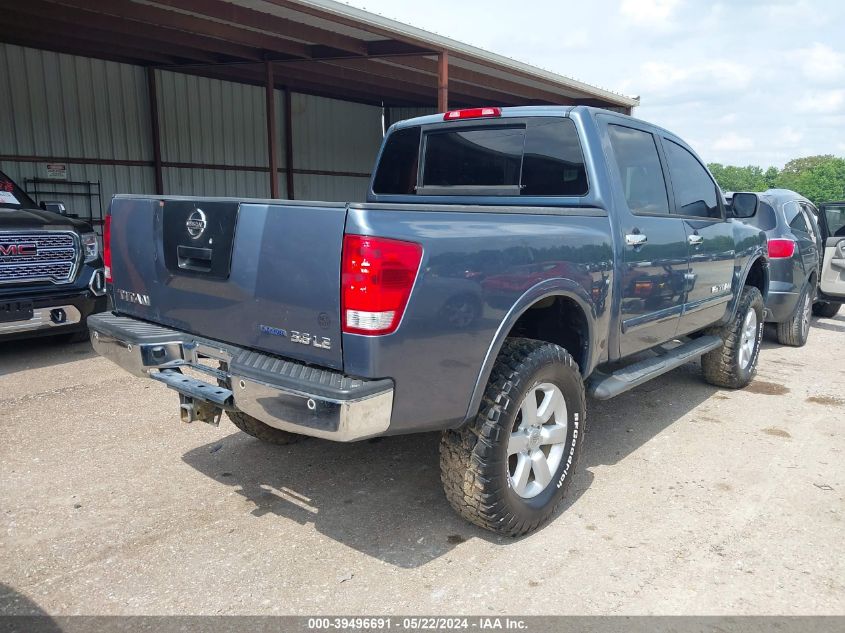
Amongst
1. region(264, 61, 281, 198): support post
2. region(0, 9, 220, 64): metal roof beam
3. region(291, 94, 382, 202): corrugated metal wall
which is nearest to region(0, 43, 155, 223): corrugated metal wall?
region(0, 9, 220, 64): metal roof beam

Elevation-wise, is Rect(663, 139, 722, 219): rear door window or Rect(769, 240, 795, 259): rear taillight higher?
Rect(663, 139, 722, 219): rear door window

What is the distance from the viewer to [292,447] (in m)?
4.24

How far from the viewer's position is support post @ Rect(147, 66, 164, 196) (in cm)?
1445

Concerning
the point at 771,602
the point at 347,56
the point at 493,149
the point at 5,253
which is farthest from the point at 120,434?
the point at 347,56

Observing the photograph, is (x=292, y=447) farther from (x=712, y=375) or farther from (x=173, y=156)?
(x=173, y=156)

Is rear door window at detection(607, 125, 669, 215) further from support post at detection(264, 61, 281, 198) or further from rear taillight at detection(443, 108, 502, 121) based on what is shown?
support post at detection(264, 61, 281, 198)

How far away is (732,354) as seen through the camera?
556 cm

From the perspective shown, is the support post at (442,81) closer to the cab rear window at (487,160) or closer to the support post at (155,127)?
the cab rear window at (487,160)

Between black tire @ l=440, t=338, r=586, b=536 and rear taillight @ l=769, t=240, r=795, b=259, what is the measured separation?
5.01m

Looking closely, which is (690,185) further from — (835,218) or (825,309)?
(825,309)

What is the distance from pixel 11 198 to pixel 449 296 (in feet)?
19.9

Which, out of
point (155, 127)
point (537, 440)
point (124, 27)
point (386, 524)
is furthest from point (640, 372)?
point (155, 127)

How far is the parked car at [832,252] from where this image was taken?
818cm

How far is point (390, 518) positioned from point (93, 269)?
15.2ft
